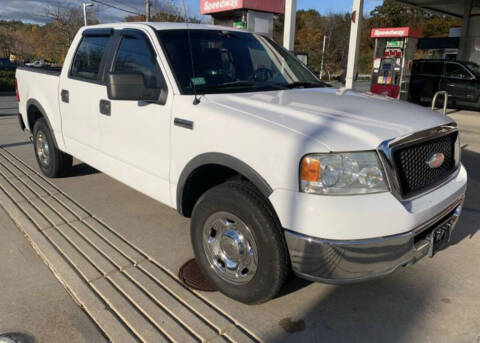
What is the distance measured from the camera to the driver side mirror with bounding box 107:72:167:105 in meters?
3.04

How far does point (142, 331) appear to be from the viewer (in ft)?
8.50

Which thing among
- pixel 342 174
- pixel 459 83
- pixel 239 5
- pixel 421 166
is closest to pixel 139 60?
pixel 342 174

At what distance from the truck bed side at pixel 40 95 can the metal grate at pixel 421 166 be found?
13.1 ft

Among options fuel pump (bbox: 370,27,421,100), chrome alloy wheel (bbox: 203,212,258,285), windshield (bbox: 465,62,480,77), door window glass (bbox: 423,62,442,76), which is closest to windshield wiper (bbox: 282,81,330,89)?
chrome alloy wheel (bbox: 203,212,258,285)

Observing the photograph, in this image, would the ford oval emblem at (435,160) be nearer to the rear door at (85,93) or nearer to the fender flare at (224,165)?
the fender flare at (224,165)

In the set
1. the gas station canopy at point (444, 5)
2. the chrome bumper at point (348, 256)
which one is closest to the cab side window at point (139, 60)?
the chrome bumper at point (348, 256)

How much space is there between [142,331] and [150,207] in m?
2.21

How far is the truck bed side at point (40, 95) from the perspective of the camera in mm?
4945

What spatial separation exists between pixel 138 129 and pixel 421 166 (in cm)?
222

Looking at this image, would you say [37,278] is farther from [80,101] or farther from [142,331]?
[80,101]

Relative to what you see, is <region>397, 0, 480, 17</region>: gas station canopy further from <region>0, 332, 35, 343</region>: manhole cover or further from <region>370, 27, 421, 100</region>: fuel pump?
<region>0, 332, 35, 343</region>: manhole cover

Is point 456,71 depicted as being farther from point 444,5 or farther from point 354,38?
point 444,5

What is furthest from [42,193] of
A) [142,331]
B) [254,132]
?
[254,132]

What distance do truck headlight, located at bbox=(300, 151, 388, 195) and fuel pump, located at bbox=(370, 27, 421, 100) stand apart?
12.6 metres
